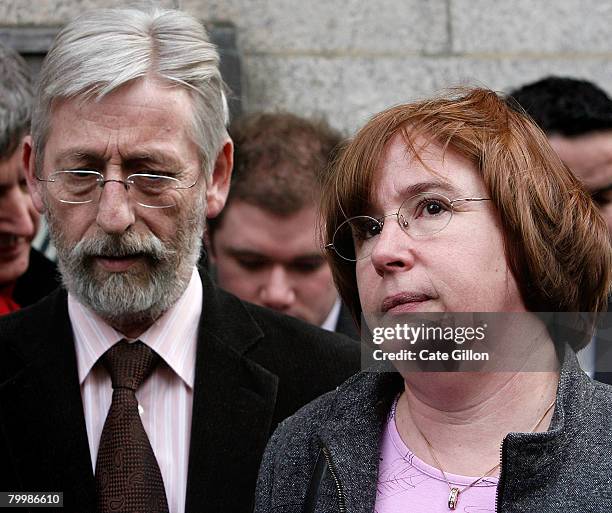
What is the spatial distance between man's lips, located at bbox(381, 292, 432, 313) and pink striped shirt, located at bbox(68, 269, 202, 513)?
74cm

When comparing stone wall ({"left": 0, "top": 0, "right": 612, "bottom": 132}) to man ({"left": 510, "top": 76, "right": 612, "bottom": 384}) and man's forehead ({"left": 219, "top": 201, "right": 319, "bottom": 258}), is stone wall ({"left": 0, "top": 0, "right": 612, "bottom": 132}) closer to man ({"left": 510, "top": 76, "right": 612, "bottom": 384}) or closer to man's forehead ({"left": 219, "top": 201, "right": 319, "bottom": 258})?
man's forehead ({"left": 219, "top": 201, "right": 319, "bottom": 258})

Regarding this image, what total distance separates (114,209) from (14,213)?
80cm

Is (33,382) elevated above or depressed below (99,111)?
below

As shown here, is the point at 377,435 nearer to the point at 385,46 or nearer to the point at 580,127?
the point at 580,127

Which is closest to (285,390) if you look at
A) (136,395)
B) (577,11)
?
(136,395)

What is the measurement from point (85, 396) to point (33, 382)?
0.13 metres

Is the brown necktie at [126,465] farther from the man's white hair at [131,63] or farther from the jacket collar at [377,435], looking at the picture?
the man's white hair at [131,63]

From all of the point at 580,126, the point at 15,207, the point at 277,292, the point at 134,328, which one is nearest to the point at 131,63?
the point at 134,328

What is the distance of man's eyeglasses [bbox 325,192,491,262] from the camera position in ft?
7.72

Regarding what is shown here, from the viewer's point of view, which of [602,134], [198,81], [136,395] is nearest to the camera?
[136,395]

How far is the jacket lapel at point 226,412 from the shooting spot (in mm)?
2797

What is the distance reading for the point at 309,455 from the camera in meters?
2.53

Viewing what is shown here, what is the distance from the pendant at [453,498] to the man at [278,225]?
154 centimetres

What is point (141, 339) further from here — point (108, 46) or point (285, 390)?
point (108, 46)
